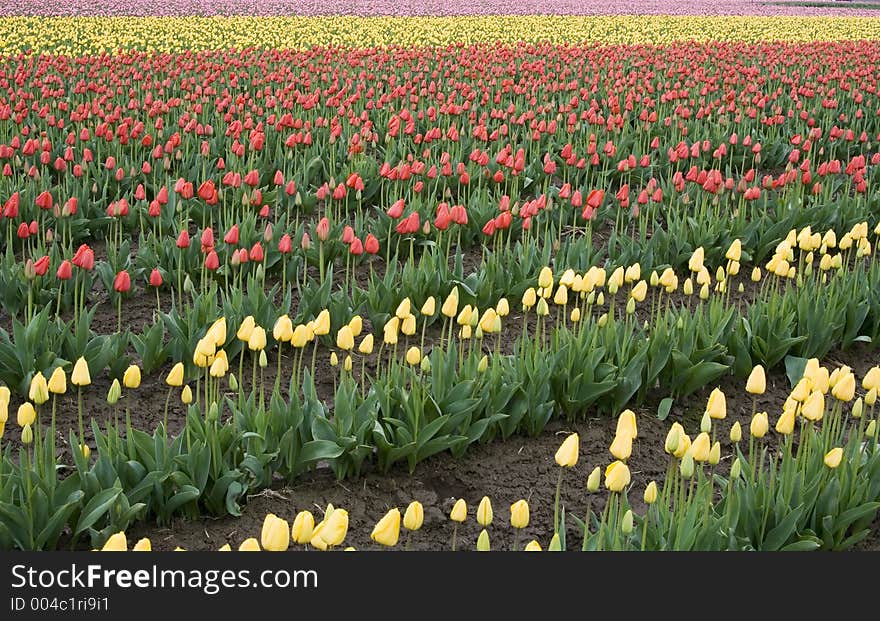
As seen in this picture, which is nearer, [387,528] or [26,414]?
[387,528]

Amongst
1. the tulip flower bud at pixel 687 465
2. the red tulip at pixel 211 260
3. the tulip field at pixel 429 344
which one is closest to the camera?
the tulip flower bud at pixel 687 465

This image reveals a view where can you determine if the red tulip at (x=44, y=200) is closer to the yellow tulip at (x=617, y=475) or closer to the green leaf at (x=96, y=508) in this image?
the green leaf at (x=96, y=508)

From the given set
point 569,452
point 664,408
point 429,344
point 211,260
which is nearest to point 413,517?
point 569,452

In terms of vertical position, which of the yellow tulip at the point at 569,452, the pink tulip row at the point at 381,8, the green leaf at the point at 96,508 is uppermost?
the pink tulip row at the point at 381,8

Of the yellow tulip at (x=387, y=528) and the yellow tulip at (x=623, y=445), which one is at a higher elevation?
the yellow tulip at (x=623, y=445)

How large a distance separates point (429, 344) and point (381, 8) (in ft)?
93.5

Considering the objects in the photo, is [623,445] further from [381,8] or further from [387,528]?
[381,8]

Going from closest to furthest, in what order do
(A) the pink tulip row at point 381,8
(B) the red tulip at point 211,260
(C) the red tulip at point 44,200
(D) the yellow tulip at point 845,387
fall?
(D) the yellow tulip at point 845,387
(B) the red tulip at point 211,260
(C) the red tulip at point 44,200
(A) the pink tulip row at point 381,8

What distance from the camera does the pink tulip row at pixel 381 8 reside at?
1013 inches

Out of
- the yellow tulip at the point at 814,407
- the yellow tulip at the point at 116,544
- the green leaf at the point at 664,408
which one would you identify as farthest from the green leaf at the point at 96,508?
the green leaf at the point at 664,408

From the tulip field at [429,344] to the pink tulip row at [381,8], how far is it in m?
16.9

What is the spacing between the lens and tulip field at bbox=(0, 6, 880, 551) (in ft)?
10.1

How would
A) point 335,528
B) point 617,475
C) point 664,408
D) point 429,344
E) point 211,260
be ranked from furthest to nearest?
point 429,344
point 211,260
point 664,408
point 617,475
point 335,528

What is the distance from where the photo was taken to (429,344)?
5.05 metres
